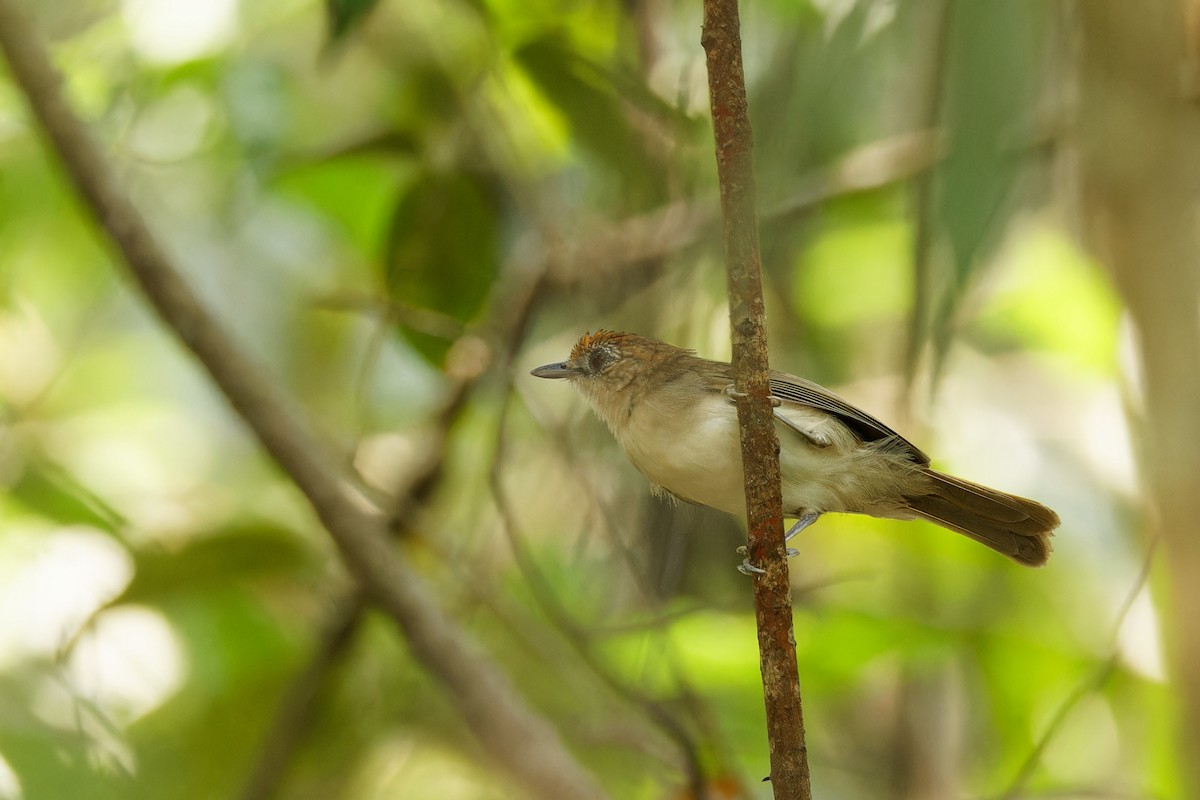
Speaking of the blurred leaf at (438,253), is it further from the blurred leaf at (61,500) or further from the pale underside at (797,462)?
the blurred leaf at (61,500)

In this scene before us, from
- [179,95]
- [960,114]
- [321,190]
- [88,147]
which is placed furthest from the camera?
[179,95]

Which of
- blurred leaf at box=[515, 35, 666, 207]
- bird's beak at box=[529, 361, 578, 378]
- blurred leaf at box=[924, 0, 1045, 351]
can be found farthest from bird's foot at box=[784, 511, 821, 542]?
blurred leaf at box=[515, 35, 666, 207]

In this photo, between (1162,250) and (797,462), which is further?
(797,462)

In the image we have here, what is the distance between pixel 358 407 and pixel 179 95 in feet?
5.02

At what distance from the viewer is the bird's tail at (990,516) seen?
2.79 metres

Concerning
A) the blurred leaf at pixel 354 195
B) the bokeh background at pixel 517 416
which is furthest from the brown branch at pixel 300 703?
the blurred leaf at pixel 354 195

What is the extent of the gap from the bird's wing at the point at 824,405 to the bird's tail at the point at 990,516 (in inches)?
3.7

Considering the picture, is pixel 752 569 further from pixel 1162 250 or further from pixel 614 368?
pixel 614 368

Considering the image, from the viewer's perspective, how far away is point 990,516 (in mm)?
2830

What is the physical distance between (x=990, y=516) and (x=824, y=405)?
0.50 metres

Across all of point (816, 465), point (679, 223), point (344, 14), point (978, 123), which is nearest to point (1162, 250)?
point (978, 123)

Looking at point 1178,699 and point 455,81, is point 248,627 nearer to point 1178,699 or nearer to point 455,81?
point 455,81

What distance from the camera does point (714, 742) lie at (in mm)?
3301

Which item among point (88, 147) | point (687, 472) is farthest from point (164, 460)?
point (687, 472)
